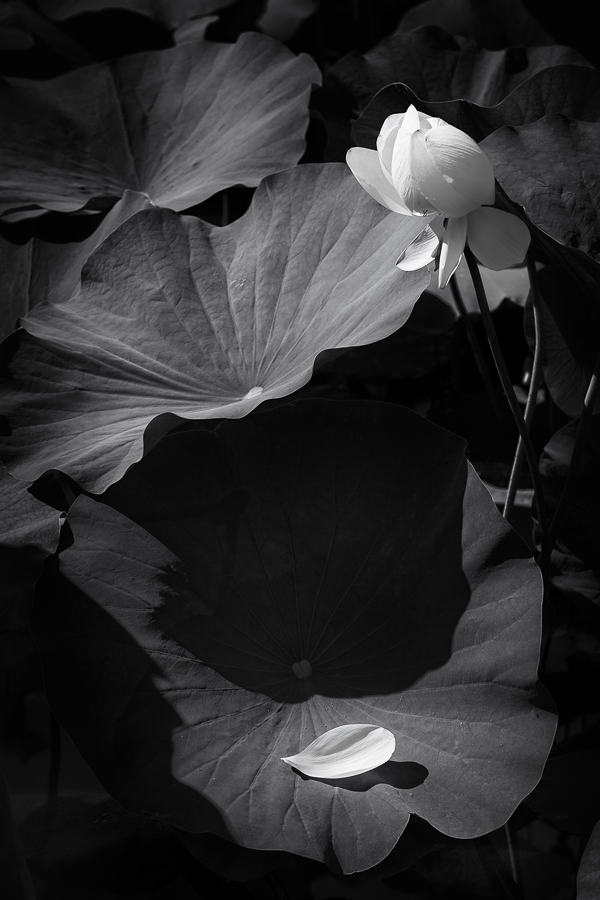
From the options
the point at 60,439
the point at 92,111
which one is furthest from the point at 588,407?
the point at 92,111

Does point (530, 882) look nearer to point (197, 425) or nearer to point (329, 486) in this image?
point (329, 486)

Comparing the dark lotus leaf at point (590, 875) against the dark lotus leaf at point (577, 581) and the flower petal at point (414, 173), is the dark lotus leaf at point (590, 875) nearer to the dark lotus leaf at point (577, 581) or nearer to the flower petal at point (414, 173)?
the dark lotus leaf at point (577, 581)

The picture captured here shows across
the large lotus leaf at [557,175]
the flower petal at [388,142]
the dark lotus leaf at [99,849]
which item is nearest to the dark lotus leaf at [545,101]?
the large lotus leaf at [557,175]

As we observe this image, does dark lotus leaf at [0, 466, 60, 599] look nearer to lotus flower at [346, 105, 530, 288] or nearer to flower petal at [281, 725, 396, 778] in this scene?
flower petal at [281, 725, 396, 778]

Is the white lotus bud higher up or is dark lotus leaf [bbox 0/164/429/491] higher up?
the white lotus bud

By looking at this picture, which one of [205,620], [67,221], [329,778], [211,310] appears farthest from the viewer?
[67,221]

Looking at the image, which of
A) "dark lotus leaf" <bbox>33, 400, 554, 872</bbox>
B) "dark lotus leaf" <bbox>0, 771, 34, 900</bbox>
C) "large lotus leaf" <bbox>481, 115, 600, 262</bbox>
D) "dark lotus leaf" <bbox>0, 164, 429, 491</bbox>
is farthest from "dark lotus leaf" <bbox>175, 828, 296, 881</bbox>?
"large lotus leaf" <bbox>481, 115, 600, 262</bbox>

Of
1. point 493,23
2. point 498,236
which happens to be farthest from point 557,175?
point 493,23
